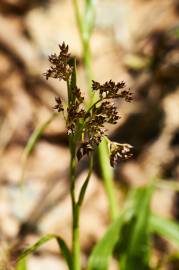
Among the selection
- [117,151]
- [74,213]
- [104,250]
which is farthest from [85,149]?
[104,250]

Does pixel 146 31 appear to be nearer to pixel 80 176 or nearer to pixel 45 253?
pixel 80 176

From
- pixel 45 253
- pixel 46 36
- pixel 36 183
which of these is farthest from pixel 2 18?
pixel 45 253

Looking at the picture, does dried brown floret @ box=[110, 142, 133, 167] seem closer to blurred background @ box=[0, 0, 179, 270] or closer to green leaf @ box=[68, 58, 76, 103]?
green leaf @ box=[68, 58, 76, 103]

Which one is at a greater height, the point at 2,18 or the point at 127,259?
the point at 2,18

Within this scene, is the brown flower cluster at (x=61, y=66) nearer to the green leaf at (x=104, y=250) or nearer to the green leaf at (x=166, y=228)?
the green leaf at (x=104, y=250)

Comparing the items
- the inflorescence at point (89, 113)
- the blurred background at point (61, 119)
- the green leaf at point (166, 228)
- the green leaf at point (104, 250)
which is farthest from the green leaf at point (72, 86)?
the blurred background at point (61, 119)

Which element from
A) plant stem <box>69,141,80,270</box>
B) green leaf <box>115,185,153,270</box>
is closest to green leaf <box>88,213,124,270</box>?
green leaf <box>115,185,153,270</box>
